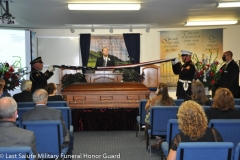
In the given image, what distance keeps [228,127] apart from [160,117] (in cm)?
120

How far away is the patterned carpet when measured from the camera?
416 centimetres

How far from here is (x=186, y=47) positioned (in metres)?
9.99

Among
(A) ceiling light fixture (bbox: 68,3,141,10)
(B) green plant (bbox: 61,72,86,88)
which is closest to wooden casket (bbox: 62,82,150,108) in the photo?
(A) ceiling light fixture (bbox: 68,3,141,10)

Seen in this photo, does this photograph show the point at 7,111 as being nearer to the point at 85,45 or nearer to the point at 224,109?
the point at 224,109

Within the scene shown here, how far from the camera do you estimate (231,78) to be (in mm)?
6004

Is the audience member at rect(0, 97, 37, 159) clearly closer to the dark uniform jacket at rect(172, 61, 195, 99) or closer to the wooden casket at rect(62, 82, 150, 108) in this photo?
the wooden casket at rect(62, 82, 150, 108)

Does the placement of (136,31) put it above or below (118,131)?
above

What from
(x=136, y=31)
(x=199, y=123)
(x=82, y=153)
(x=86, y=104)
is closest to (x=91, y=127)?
(x=86, y=104)

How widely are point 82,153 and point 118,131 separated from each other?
4.59 feet

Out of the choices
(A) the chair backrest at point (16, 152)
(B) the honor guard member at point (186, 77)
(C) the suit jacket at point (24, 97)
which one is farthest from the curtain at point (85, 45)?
(A) the chair backrest at point (16, 152)

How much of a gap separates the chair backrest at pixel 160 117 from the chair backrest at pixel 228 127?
1021mm

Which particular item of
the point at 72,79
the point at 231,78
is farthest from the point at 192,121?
the point at 72,79

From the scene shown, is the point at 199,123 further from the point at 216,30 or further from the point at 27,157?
the point at 216,30

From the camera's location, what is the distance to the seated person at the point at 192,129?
2.21m
